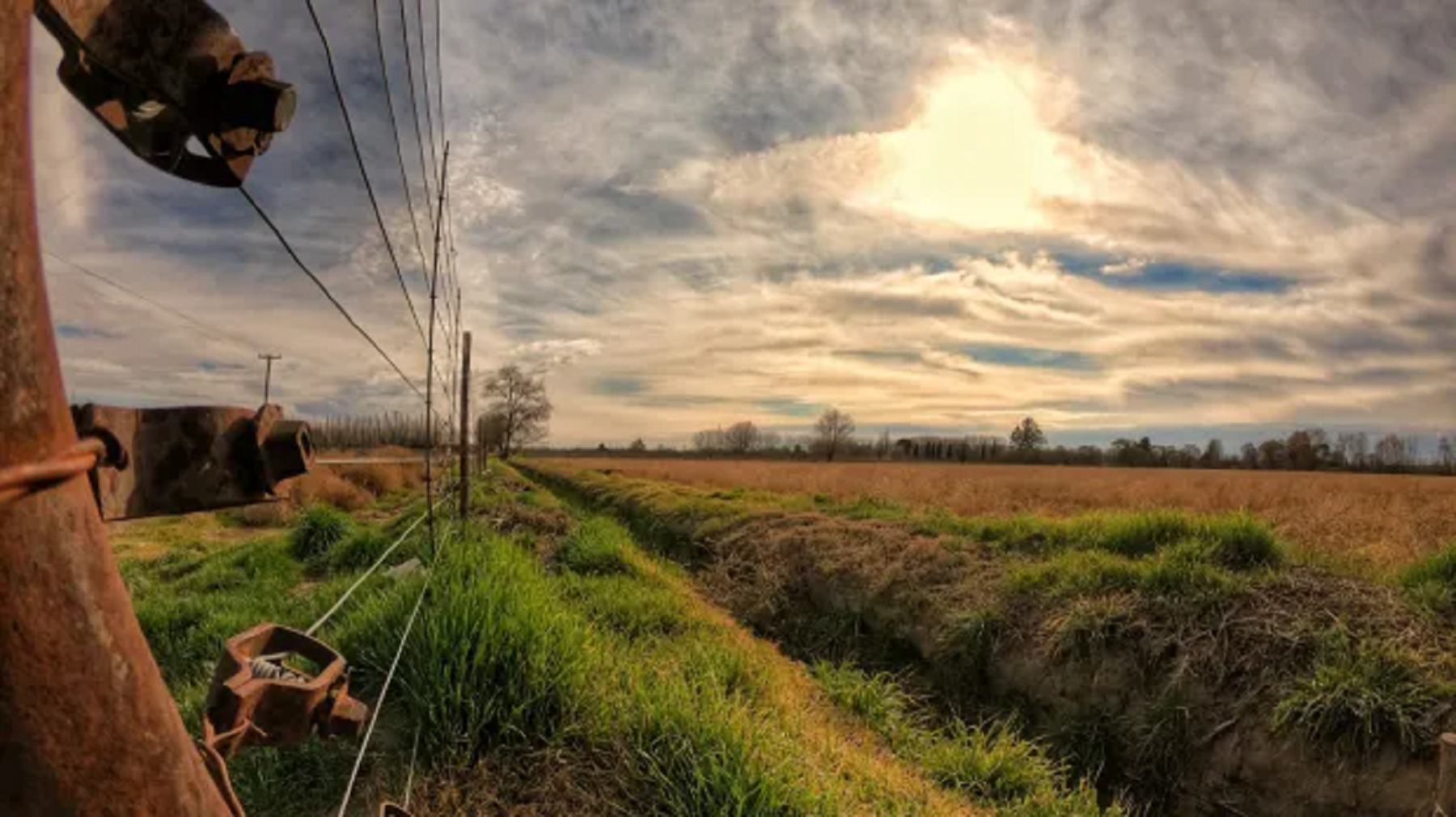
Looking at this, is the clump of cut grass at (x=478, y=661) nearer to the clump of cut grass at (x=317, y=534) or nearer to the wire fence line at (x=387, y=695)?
the wire fence line at (x=387, y=695)

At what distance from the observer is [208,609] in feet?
22.8

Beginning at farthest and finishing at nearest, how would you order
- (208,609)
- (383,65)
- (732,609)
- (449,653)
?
(732,609), (208,609), (449,653), (383,65)

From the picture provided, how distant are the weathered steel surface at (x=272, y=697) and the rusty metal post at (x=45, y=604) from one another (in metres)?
0.50

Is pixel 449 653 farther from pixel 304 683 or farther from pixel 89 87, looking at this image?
pixel 89 87

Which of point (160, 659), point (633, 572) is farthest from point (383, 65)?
point (633, 572)

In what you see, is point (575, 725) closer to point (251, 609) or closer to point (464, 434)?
point (251, 609)

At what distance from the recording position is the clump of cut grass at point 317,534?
10758 mm

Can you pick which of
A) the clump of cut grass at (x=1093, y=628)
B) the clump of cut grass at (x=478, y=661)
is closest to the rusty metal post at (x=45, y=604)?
the clump of cut grass at (x=478, y=661)

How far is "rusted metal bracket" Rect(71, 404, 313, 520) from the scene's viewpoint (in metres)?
0.93

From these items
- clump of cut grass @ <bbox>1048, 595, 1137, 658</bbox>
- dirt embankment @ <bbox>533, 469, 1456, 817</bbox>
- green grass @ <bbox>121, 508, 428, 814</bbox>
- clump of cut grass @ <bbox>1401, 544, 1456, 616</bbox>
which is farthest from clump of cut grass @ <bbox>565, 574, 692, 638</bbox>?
clump of cut grass @ <bbox>1401, 544, 1456, 616</bbox>

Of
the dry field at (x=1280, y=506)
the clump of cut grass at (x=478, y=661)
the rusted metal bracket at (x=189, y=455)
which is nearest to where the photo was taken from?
the rusted metal bracket at (x=189, y=455)

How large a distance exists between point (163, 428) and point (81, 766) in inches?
20.7

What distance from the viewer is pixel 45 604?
0.63 meters

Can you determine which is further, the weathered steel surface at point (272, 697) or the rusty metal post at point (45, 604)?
the weathered steel surface at point (272, 697)
